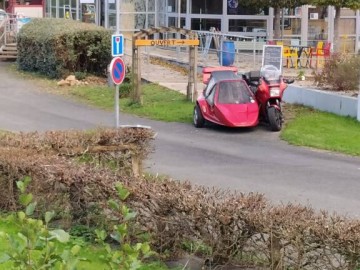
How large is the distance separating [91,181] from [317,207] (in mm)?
3786

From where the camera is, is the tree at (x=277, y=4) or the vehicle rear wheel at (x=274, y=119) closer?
the vehicle rear wheel at (x=274, y=119)

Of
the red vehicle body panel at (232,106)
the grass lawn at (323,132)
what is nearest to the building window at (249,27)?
the grass lawn at (323,132)

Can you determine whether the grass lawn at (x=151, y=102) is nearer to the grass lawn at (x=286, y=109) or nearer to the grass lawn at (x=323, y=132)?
the grass lawn at (x=286, y=109)

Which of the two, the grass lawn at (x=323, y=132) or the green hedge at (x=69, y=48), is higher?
the green hedge at (x=69, y=48)

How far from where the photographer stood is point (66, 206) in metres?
8.36

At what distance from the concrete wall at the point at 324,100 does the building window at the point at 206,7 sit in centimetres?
1328

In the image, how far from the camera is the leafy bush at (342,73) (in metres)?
20.5

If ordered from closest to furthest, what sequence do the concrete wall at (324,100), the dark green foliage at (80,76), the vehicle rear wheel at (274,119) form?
1. the vehicle rear wheel at (274,119)
2. the concrete wall at (324,100)
3. the dark green foliage at (80,76)

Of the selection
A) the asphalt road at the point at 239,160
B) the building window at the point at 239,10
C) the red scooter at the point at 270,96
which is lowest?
the asphalt road at the point at 239,160

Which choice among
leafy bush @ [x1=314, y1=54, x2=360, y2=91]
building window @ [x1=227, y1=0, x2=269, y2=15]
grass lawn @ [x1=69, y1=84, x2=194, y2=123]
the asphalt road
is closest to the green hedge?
grass lawn @ [x1=69, y1=84, x2=194, y2=123]

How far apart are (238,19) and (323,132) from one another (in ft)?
55.3

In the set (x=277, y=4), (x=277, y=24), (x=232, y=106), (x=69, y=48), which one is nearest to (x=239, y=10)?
(x=277, y=24)

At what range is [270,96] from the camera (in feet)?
59.3

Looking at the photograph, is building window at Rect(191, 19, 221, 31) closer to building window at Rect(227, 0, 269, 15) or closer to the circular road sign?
building window at Rect(227, 0, 269, 15)
